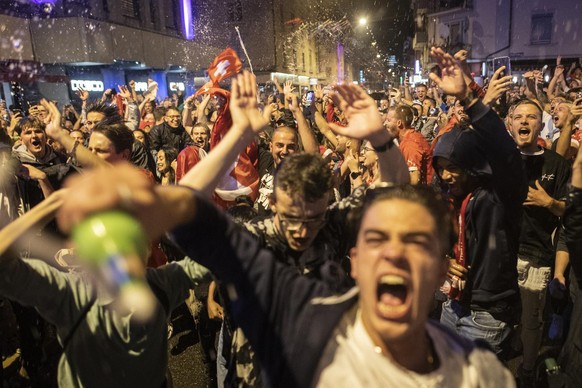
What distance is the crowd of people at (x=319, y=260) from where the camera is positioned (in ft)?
4.15

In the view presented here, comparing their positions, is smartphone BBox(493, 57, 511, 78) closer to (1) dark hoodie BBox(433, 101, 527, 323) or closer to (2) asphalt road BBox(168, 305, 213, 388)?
(2) asphalt road BBox(168, 305, 213, 388)

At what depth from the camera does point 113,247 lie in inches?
33.1

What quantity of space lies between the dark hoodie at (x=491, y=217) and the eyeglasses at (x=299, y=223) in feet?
3.16

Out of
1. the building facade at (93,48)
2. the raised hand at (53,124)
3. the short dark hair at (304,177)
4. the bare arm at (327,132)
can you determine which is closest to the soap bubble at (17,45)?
the building facade at (93,48)

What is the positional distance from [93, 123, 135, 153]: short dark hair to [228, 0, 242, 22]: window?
3970 centimetres

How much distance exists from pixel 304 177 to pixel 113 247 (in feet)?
4.39

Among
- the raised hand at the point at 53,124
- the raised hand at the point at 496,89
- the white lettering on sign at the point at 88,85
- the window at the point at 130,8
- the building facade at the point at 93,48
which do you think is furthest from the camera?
the window at the point at 130,8

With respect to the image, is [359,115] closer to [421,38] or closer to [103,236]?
[103,236]

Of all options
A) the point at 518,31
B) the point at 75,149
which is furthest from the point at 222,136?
the point at 518,31

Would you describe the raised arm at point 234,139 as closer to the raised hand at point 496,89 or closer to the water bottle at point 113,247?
the water bottle at point 113,247

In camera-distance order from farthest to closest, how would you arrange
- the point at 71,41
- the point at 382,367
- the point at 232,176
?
the point at 71,41, the point at 232,176, the point at 382,367

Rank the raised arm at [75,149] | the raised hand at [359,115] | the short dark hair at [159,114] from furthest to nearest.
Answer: the short dark hair at [159,114], the raised arm at [75,149], the raised hand at [359,115]

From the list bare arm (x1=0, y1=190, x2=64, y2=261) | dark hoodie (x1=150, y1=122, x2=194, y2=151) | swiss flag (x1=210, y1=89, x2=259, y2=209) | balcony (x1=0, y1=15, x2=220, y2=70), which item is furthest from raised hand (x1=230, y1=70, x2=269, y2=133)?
balcony (x1=0, y1=15, x2=220, y2=70)

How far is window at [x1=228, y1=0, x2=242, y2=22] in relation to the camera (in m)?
39.9
